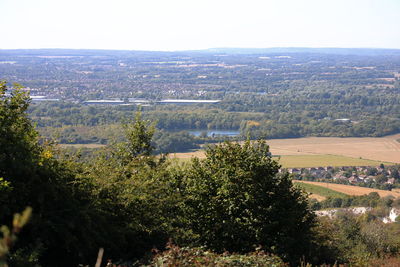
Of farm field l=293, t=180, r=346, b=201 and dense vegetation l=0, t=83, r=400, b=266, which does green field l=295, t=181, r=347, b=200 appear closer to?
farm field l=293, t=180, r=346, b=201

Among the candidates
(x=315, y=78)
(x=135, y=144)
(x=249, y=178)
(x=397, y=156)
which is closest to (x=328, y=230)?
(x=249, y=178)

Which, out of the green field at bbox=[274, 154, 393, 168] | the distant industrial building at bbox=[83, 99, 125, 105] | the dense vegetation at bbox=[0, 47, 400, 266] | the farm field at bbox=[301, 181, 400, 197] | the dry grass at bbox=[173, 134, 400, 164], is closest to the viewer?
the dense vegetation at bbox=[0, 47, 400, 266]

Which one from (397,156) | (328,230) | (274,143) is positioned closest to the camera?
(328,230)

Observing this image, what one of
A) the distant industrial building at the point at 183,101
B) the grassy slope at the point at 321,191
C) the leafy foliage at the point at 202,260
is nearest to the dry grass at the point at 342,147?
the grassy slope at the point at 321,191

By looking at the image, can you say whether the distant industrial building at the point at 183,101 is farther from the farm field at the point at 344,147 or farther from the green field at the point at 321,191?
the green field at the point at 321,191

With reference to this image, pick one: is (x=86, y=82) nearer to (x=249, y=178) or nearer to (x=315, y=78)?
(x=315, y=78)

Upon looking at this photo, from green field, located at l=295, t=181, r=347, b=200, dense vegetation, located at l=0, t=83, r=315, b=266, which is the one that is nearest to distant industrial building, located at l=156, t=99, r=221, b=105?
green field, located at l=295, t=181, r=347, b=200
